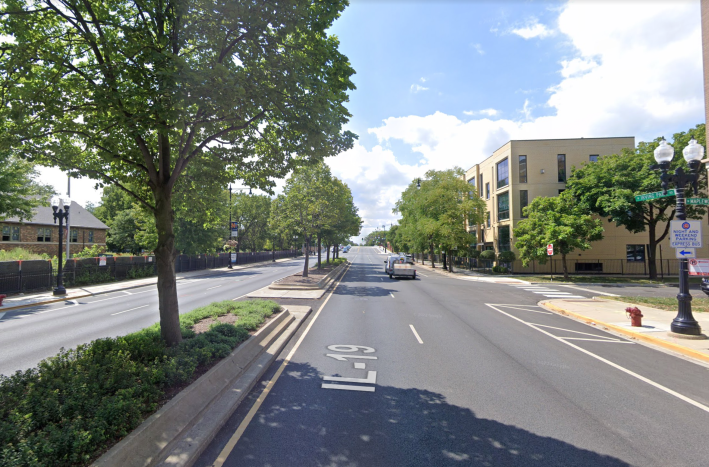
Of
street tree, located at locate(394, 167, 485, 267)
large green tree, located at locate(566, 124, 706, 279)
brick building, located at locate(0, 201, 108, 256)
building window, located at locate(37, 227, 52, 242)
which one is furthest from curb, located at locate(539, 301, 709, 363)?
building window, located at locate(37, 227, 52, 242)

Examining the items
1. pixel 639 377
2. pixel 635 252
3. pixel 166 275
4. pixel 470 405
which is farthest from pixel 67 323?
pixel 635 252

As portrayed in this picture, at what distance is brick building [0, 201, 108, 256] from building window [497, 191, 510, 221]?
46.2m

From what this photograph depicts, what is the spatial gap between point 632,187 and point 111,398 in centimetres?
3606

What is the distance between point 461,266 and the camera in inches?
1916

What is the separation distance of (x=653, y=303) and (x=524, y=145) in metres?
23.9

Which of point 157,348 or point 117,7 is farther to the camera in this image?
point 117,7

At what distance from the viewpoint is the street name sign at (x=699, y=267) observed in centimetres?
905

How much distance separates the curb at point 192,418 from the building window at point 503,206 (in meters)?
35.4

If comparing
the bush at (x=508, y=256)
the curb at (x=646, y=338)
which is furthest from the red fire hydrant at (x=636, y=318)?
the bush at (x=508, y=256)

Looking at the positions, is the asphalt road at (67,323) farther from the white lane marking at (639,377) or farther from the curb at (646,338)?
the curb at (646,338)

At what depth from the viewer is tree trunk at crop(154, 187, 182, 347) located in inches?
255

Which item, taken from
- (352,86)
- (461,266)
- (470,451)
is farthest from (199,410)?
(461,266)

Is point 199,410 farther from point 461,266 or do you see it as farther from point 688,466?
point 461,266

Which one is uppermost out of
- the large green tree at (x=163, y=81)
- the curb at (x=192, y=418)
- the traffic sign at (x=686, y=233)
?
the large green tree at (x=163, y=81)
